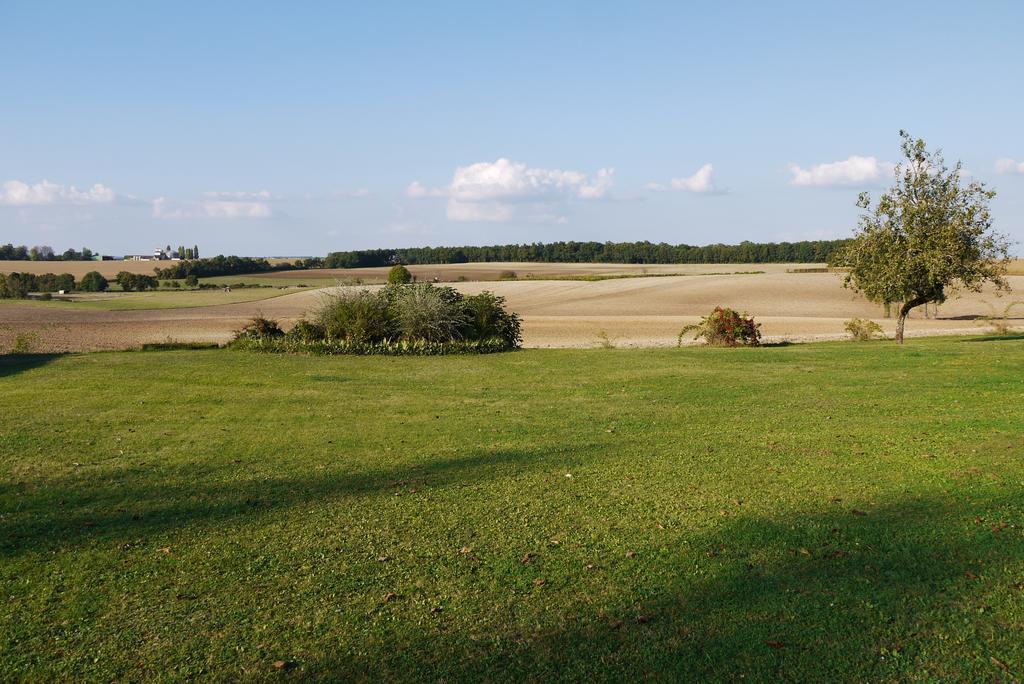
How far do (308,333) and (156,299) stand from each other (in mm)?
57205

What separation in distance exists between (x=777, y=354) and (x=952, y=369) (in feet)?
16.4

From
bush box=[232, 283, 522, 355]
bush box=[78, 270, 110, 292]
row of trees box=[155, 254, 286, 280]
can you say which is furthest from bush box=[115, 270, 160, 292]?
bush box=[232, 283, 522, 355]

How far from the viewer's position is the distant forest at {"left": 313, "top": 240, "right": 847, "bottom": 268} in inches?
5017

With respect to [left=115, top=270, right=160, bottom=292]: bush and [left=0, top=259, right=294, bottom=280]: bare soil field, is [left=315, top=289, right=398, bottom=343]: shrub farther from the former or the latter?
[left=0, top=259, right=294, bottom=280]: bare soil field

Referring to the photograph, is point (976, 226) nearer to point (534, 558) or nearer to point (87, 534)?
point (534, 558)

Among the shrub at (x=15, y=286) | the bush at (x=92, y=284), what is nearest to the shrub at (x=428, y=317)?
the shrub at (x=15, y=286)

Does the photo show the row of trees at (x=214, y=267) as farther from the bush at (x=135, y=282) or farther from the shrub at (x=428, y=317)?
the shrub at (x=428, y=317)

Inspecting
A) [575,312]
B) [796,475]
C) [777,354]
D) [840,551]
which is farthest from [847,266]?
[575,312]

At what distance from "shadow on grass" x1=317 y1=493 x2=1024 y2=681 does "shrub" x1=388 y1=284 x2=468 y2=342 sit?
18.3m

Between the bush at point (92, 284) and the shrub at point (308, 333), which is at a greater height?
the bush at point (92, 284)

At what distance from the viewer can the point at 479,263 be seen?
454 feet

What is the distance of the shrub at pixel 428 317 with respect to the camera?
2447 cm

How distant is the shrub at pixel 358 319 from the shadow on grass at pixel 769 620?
1889cm

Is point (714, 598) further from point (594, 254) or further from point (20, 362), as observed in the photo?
point (594, 254)
